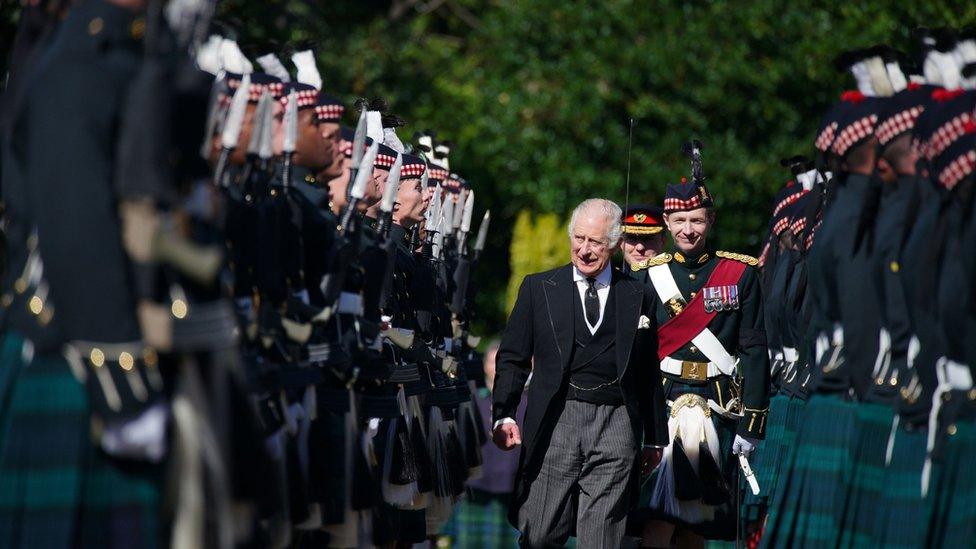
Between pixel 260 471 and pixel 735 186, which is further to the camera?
pixel 735 186

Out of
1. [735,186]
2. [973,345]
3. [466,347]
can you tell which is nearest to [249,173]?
[973,345]

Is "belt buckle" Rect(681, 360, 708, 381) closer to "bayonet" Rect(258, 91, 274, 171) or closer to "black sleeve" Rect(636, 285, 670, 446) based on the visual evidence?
"black sleeve" Rect(636, 285, 670, 446)

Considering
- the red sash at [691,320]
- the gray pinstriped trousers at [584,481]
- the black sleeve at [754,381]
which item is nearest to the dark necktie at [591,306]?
the gray pinstriped trousers at [584,481]

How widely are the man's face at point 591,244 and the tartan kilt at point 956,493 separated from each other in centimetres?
287

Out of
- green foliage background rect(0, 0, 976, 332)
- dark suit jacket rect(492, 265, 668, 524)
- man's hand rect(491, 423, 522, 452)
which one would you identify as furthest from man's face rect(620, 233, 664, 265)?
green foliage background rect(0, 0, 976, 332)

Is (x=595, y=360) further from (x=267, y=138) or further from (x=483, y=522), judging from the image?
(x=483, y=522)

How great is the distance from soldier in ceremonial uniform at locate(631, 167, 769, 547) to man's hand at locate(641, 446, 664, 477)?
757 millimetres

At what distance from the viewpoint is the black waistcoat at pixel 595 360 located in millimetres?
8727

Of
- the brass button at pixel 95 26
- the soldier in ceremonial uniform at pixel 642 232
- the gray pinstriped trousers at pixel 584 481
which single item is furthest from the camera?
the soldier in ceremonial uniform at pixel 642 232

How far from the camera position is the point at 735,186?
21469mm

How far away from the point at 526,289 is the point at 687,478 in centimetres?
160

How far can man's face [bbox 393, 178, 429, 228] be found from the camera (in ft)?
31.9

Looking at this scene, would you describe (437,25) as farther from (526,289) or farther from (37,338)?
(37,338)

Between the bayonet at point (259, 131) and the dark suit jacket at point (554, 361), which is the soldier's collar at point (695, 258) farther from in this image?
the bayonet at point (259, 131)
